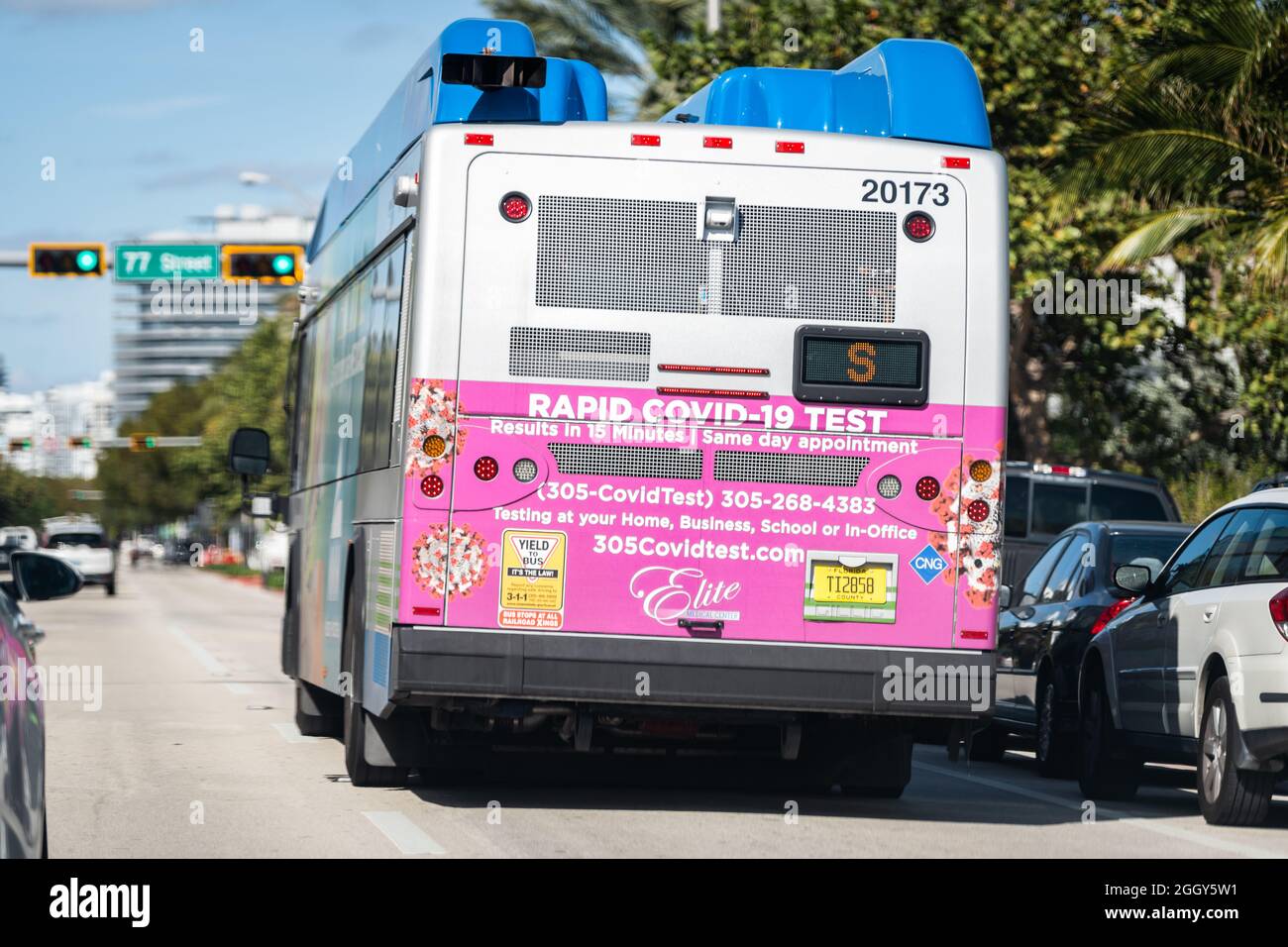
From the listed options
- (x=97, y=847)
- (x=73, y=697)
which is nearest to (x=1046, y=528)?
(x=73, y=697)

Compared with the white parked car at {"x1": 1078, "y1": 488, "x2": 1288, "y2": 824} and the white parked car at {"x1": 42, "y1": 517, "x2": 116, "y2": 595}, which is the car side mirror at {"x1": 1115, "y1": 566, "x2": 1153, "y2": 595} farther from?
the white parked car at {"x1": 42, "y1": 517, "x2": 116, "y2": 595}

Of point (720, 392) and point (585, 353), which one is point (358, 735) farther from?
point (720, 392)

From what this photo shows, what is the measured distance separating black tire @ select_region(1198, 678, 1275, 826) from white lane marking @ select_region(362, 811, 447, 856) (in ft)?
13.3

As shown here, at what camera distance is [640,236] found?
9.71m

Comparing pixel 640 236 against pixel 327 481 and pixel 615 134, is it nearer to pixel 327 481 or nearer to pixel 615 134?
pixel 615 134

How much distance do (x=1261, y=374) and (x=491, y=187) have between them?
60.1 feet

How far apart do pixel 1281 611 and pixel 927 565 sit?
1762 millimetres

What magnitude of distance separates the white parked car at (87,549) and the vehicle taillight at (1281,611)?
161 feet

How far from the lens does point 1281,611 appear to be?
32.6 ft

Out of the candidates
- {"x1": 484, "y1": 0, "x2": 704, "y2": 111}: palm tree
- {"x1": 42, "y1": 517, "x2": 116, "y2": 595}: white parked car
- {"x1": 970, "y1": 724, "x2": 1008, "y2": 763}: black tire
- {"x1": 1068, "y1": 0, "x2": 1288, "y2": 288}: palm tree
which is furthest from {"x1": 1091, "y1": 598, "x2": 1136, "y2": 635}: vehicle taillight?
{"x1": 42, "y1": 517, "x2": 116, "y2": 595}: white parked car

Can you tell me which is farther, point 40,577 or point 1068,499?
point 1068,499

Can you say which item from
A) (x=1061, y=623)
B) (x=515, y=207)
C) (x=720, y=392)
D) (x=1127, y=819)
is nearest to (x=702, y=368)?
(x=720, y=392)

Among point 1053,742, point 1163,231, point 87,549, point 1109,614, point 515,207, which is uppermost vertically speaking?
point 1163,231

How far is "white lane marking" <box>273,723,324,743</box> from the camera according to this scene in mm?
15094
